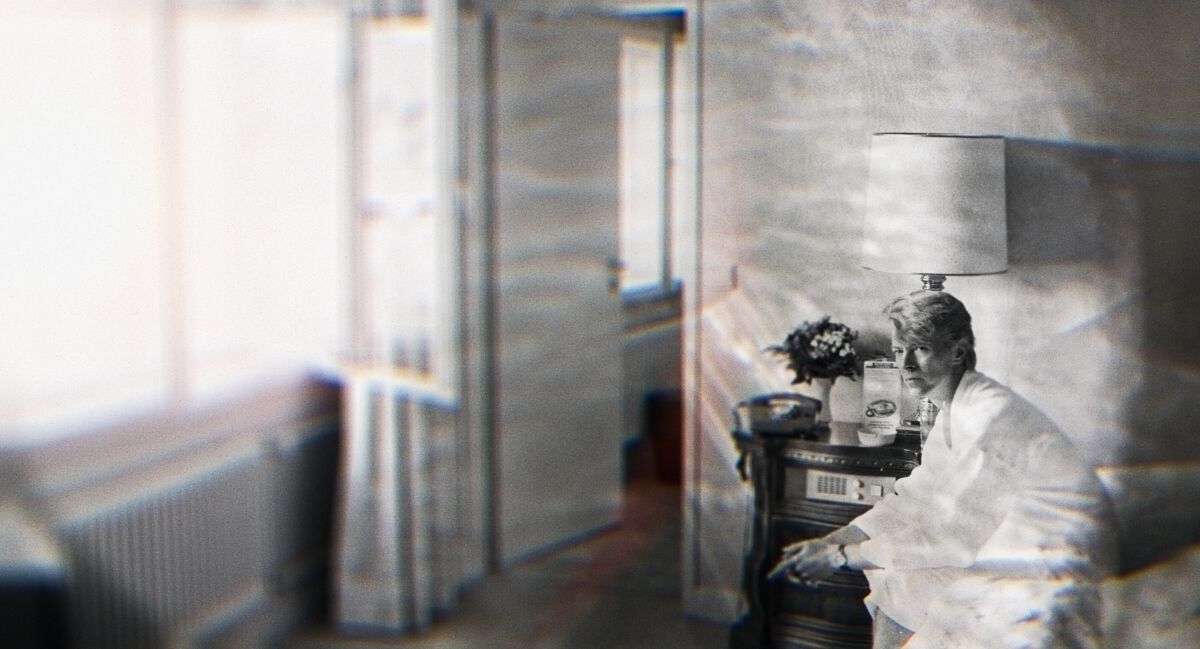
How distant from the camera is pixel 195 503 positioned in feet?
4.26

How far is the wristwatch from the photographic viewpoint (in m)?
0.75

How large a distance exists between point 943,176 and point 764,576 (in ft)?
1.00

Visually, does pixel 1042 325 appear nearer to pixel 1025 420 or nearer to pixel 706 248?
pixel 1025 420

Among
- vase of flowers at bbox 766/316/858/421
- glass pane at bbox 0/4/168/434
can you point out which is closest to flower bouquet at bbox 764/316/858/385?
vase of flowers at bbox 766/316/858/421

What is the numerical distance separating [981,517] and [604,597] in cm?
35

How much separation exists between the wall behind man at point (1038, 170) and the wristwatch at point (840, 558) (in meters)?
0.15

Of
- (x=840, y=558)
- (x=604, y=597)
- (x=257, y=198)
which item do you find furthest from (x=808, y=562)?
(x=257, y=198)

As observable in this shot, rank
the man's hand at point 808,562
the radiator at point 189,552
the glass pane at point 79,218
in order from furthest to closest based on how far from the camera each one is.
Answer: the radiator at point 189,552
the glass pane at point 79,218
the man's hand at point 808,562

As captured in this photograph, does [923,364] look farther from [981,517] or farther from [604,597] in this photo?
[604,597]

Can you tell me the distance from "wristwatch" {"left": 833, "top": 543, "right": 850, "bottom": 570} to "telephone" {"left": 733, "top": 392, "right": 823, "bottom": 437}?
0.27ft

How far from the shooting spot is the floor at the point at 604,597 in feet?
2.78

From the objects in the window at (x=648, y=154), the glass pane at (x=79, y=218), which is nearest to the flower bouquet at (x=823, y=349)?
the window at (x=648, y=154)

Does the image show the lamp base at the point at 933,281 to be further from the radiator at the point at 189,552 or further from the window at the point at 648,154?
the radiator at the point at 189,552

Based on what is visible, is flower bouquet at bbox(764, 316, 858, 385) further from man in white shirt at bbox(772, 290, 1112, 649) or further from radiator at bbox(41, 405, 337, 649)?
radiator at bbox(41, 405, 337, 649)
